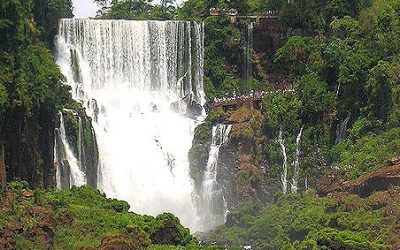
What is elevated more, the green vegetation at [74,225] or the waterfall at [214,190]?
the green vegetation at [74,225]

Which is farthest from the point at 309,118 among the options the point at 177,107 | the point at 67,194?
the point at 67,194

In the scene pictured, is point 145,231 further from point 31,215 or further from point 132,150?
point 132,150

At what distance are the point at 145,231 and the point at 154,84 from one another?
54.4 feet

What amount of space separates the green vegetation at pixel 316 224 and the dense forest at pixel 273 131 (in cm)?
6

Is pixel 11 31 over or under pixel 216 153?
over

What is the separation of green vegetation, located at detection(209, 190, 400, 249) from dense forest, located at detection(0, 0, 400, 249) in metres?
0.06

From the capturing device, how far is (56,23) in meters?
35.1

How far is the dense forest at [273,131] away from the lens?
21.6m

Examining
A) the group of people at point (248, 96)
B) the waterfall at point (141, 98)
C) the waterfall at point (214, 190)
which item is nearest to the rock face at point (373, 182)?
the waterfall at point (214, 190)

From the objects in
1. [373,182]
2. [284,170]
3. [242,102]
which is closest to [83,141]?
[242,102]

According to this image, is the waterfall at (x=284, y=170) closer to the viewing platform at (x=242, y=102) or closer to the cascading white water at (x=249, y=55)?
the viewing platform at (x=242, y=102)

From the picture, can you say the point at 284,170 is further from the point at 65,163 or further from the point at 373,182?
the point at 65,163

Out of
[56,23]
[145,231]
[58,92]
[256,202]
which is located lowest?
[256,202]

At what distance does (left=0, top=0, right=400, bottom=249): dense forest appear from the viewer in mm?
21562
